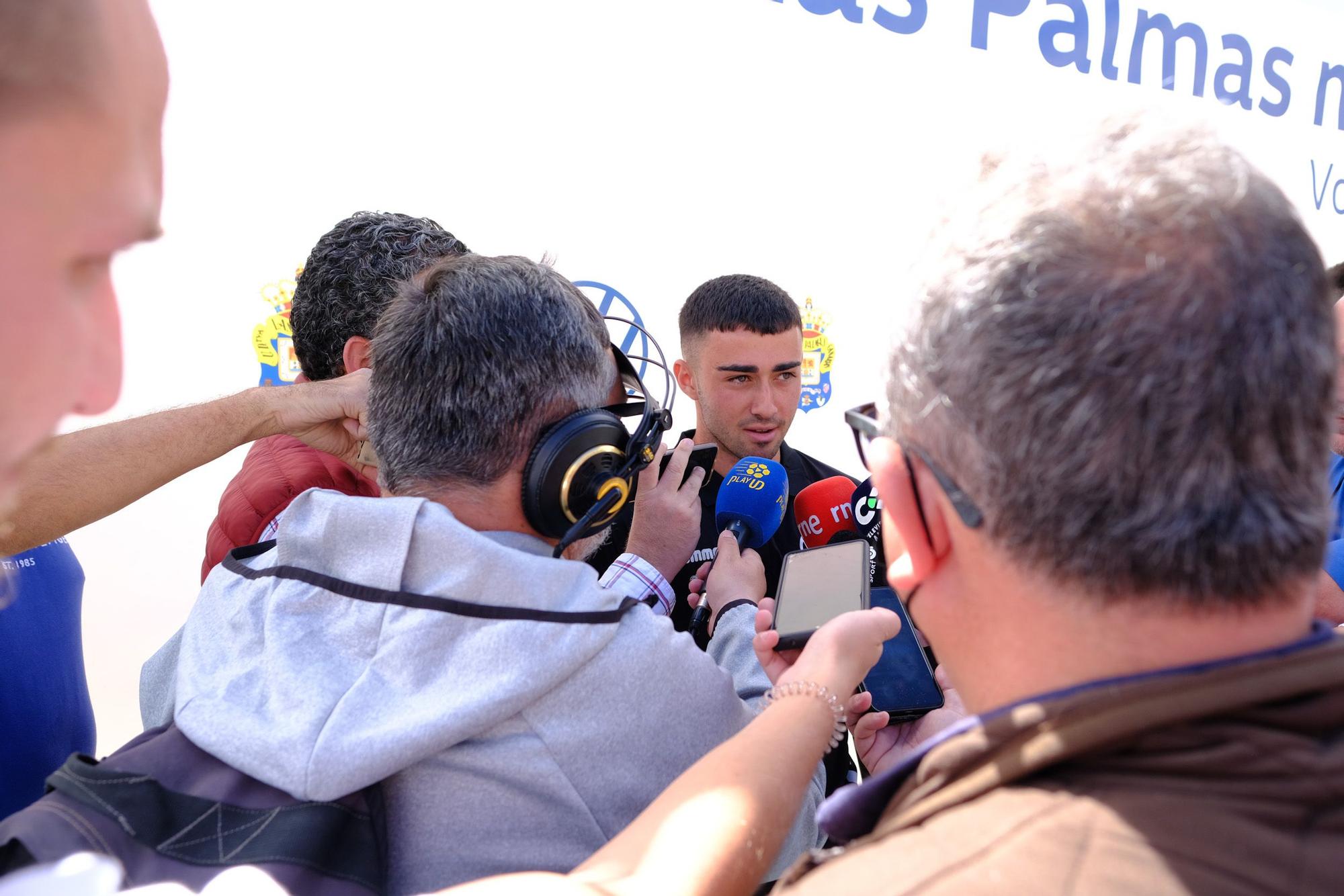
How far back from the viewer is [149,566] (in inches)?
110

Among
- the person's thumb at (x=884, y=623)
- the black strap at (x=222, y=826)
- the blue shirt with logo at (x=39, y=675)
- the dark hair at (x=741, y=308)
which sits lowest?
the blue shirt with logo at (x=39, y=675)

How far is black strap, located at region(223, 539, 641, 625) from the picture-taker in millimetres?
1044

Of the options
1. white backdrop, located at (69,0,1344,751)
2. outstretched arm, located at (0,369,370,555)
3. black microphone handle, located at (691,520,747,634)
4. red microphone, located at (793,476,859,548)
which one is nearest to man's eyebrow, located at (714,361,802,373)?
white backdrop, located at (69,0,1344,751)

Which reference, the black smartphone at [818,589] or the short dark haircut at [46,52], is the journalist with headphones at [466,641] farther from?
the short dark haircut at [46,52]

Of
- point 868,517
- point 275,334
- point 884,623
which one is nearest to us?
point 884,623

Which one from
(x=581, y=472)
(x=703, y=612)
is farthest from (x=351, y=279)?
(x=703, y=612)

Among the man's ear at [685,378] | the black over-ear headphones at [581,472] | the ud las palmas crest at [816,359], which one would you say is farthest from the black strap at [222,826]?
the ud las palmas crest at [816,359]

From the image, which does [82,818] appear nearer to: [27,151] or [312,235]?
[27,151]

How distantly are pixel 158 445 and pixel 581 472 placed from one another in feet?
2.77

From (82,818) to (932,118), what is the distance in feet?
13.5

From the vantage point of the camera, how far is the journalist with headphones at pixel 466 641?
100cm

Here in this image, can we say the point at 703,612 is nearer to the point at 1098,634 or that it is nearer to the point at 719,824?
the point at 719,824

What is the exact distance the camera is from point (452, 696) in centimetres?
99

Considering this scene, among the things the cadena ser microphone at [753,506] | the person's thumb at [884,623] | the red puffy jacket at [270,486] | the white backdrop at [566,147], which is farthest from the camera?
the white backdrop at [566,147]
